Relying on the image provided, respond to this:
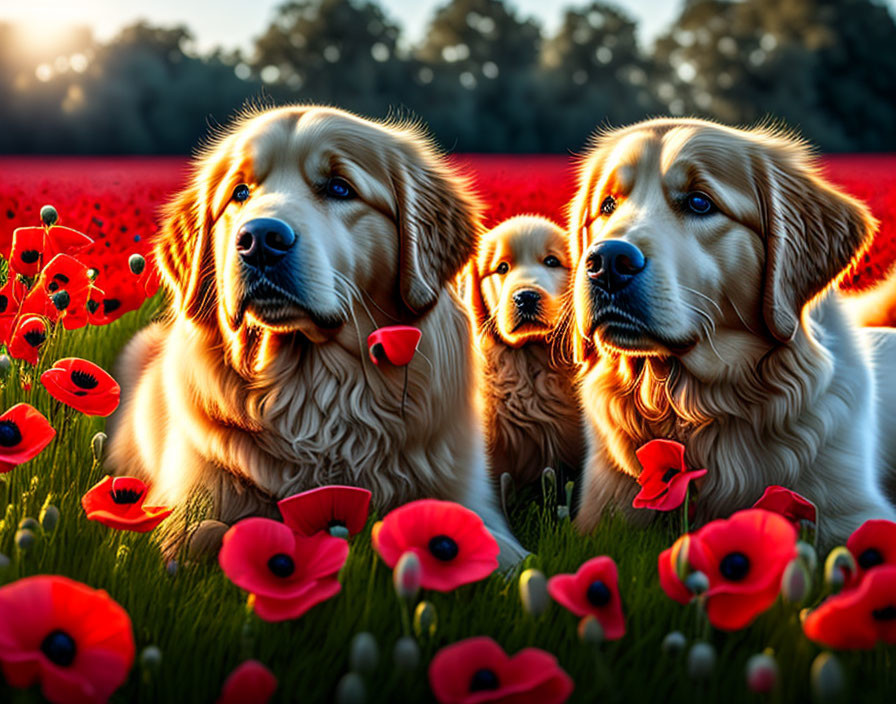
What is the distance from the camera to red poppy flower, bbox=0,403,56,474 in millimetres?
2104

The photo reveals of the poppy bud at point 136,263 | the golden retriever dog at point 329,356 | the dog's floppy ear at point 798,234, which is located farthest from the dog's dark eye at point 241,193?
the dog's floppy ear at point 798,234

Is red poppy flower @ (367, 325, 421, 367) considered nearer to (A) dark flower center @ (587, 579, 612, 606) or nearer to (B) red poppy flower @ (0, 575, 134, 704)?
(A) dark flower center @ (587, 579, 612, 606)

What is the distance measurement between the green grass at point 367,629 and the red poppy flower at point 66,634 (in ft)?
0.49

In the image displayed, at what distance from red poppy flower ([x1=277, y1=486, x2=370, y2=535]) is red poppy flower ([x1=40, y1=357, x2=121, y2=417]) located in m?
0.73

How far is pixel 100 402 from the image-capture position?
2453 mm

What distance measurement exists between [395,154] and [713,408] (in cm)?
136

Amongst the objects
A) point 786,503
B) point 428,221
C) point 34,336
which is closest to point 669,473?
point 786,503

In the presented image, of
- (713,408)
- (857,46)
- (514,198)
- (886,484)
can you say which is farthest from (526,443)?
(857,46)

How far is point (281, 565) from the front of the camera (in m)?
1.69

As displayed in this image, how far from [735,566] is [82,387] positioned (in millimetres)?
1817

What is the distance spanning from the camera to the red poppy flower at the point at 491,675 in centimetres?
146

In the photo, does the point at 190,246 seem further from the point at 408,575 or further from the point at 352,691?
the point at 352,691

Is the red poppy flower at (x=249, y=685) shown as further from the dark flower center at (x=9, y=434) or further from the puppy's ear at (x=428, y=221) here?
the puppy's ear at (x=428, y=221)

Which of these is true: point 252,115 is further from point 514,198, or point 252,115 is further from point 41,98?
point 41,98
